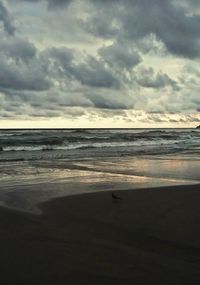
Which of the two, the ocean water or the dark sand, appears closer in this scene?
the dark sand

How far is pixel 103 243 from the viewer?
5.55 metres

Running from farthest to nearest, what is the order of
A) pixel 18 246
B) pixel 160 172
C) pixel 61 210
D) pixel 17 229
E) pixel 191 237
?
pixel 160 172
pixel 61 210
pixel 17 229
pixel 191 237
pixel 18 246

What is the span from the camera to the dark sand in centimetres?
441

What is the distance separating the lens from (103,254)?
509 cm

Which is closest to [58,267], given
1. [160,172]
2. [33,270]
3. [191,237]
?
[33,270]

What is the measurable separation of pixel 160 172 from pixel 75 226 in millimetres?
A: 8862

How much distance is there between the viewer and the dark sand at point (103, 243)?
14.5 feet

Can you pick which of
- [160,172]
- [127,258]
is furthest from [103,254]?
[160,172]

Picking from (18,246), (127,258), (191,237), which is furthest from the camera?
(191,237)

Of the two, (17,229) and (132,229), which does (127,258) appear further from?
(17,229)

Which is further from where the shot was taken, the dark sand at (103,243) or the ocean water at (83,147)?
the ocean water at (83,147)

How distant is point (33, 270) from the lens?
4504 mm

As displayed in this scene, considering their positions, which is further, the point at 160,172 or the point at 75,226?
the point at 160,172

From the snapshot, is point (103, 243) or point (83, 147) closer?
point (103, 243)
